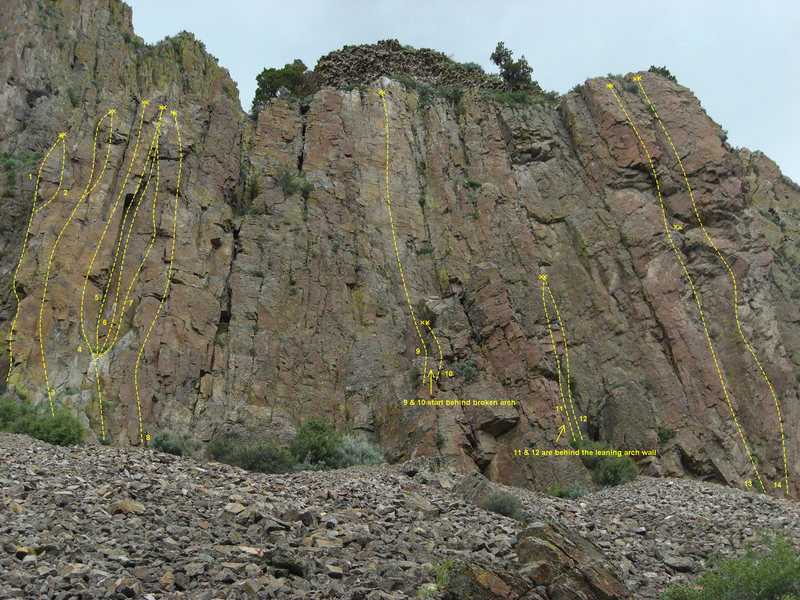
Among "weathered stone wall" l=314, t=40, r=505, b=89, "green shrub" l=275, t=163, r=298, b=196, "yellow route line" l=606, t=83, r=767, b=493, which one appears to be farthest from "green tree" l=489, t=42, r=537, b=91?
"green shrub" l=275, t=163, r=298, b=196

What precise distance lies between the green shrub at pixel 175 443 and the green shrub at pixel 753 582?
1324cm

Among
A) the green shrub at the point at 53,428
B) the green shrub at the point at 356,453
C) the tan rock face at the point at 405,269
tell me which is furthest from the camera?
the tan rock face at the point at 405,269

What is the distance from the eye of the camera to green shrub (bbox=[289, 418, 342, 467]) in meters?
19.5

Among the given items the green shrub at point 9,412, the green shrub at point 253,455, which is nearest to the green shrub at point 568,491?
the green shrub at point 253,455

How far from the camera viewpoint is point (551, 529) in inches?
448

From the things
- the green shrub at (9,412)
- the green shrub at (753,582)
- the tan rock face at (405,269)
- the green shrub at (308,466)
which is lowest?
the green shrub at (753,582)

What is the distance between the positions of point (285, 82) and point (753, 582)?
36.6 metres

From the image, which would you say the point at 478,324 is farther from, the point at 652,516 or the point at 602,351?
the point at 652,516

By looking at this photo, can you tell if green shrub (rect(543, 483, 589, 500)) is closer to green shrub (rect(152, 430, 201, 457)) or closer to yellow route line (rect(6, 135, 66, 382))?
green shrub (rect(152, 430, 201, 457))

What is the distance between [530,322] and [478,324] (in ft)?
7.13

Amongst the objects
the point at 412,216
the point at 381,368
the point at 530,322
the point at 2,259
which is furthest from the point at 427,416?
the point at 2,259

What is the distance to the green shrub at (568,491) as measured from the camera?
18.4 meters

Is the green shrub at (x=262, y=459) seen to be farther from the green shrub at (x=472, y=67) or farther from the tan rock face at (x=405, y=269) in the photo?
the green shrub at (x=472, y=67)

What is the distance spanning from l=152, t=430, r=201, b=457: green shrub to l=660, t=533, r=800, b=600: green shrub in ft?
43.4
